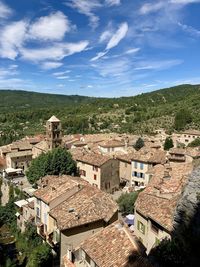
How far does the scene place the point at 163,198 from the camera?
22641 millimetres

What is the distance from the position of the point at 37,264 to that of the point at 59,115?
519 ft

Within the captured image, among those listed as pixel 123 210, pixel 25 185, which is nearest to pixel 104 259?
pixel 123 210

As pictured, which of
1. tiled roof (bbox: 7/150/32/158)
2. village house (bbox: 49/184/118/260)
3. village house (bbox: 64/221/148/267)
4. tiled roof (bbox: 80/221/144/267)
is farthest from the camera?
tiled roof (bbox: 7/150/32/158)

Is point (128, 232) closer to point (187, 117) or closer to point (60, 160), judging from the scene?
point (60, 160)

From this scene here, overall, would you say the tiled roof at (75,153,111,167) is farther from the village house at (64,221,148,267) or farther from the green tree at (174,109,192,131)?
the green tree at (174,109,192,131)

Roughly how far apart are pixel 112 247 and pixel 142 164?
1228 inches

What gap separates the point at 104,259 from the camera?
17562mm

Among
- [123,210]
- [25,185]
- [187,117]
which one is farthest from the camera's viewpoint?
[187,117]

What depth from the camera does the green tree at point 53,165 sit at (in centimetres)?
4756

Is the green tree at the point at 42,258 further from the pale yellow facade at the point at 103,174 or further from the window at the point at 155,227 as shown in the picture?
the pale yellow facade at the point at 103,174

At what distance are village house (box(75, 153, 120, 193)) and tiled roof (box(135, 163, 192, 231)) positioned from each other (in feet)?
62.6

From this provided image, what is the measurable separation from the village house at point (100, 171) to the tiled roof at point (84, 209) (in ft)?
55.6

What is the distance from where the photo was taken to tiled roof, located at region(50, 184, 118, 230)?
2436cm

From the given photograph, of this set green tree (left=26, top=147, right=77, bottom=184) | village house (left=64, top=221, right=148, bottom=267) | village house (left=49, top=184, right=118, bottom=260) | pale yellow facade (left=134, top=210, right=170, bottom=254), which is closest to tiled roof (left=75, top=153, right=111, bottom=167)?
green tree (left=26, top=147, right=77, bottom=184)
